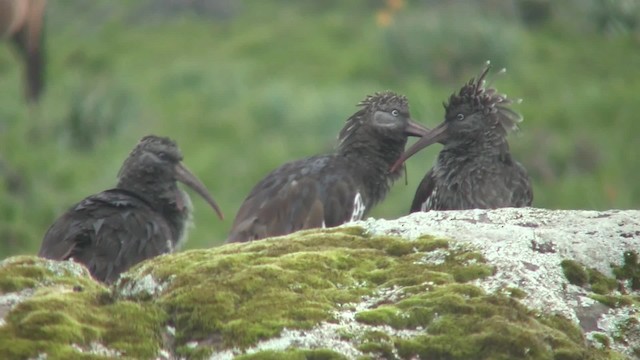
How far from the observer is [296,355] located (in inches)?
200

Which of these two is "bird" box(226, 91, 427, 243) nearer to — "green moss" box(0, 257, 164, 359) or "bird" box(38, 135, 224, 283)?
"bird" box(38, 135, 224, 283)

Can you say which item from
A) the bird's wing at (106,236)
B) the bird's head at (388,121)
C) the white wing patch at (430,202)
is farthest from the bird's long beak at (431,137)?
the bird's wing at (106,236)

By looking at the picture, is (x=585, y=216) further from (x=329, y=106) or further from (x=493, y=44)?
(x=493, y=44)

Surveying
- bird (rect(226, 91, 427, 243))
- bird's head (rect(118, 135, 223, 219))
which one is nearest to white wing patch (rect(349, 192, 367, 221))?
bird (rect(226, 91, 427, 243))

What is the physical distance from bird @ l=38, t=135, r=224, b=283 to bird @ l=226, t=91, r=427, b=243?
1.52ft

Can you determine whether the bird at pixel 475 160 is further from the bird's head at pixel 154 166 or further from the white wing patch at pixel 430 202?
the bird's head at pixel 154 166

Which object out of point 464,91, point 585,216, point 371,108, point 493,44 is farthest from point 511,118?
point 493,44

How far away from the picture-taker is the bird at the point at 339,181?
9.66 m

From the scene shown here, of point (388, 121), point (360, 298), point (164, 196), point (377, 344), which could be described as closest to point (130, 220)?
point (164, 196)

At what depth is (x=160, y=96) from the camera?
18906 mm

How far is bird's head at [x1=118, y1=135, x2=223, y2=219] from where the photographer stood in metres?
9.78

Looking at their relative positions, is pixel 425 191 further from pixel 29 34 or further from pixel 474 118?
pixel 29 34

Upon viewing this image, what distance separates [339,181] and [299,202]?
332mm

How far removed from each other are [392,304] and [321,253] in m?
0.47
